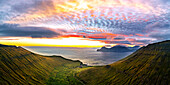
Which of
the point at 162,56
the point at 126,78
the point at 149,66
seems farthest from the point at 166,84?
the point at 162,56

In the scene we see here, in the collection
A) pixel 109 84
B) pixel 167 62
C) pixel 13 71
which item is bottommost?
pixel 109 84

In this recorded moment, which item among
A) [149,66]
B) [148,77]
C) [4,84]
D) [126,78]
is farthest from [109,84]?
[4,84]

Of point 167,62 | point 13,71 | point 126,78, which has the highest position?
point 167,62

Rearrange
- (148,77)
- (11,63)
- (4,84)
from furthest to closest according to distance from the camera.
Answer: (11,63), (148,77), (4,84)

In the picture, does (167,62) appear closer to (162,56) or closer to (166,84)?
(162,56)

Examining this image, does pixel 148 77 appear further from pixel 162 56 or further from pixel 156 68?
pixel 162 56

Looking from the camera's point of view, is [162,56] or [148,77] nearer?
[148,77]

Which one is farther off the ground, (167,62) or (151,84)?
(167,62)

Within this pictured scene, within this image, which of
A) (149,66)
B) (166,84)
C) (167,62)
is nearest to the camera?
(166,84)

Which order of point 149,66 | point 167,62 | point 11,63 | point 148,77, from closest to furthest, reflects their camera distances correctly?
point 148,77
point 167,62
point 149,66
point 11,63

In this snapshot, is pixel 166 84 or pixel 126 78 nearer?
pixel 166 84
